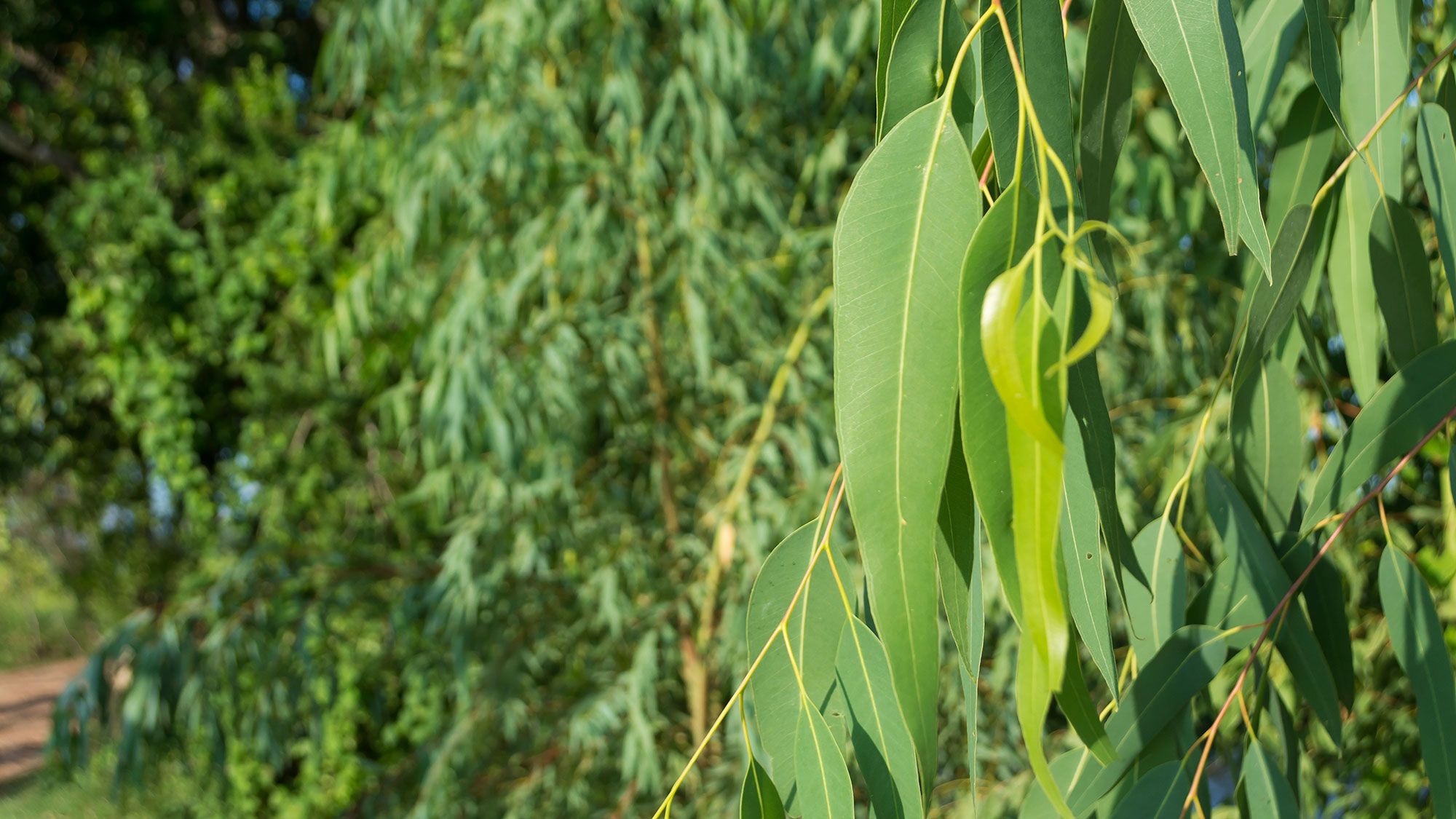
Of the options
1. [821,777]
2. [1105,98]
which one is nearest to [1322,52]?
[1105,98]

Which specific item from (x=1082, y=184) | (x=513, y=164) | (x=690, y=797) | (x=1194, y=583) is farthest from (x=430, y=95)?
(x=1082, y=184)

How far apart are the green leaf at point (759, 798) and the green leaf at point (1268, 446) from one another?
276 millimetres

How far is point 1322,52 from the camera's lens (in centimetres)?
39

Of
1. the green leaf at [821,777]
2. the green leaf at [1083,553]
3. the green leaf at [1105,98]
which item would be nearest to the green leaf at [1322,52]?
the green leaf at [1105,98]

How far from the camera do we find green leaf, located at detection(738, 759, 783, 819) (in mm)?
378

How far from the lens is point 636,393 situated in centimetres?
135

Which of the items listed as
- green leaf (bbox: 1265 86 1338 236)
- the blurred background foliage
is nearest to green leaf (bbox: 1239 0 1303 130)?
green leaf (bbox: 1265 86 1338 236)

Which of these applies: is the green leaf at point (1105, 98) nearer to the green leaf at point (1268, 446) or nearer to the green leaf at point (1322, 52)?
the green leaf at point (1322, 52)

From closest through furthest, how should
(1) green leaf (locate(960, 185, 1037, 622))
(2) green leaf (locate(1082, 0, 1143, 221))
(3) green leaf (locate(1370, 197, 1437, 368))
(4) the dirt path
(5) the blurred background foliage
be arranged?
(1) green leaf (locate(960, 185, 1037, 622)), (2) green leaf (locate(1082, 0, 1143, 221)), (3) green leaf (locate(1370, 197, 1437, 368)), (5) the blurred background foliage, (4) the dirt path

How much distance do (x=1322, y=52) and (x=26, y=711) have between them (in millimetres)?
5842

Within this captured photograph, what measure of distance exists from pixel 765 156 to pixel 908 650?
48.0 inches

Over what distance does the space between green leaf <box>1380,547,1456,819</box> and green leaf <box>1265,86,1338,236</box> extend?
0.52 feet

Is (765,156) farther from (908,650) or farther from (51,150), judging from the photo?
(51,150)

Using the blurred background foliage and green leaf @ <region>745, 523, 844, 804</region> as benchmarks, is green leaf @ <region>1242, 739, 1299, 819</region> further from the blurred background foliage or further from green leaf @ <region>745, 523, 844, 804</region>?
the blurred background foliage
